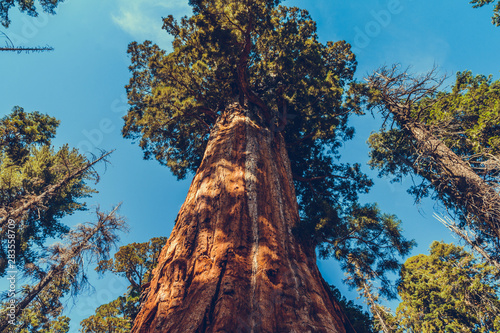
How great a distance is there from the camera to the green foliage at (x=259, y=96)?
6.99 m

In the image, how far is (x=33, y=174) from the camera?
11.1 m

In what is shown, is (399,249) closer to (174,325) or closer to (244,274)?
(244,274)

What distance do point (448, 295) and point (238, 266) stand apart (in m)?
18.2

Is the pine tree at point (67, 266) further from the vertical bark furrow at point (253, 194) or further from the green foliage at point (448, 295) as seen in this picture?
the green foliage at point (448, 295)

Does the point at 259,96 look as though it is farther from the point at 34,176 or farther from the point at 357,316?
the point at 34,176

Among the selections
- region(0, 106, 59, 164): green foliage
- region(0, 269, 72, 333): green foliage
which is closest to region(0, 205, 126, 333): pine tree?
region(0, 269, 72, 333): green foliage

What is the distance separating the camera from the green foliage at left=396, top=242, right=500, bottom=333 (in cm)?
1247

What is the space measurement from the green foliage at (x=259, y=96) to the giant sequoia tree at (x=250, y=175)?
0.14 ft

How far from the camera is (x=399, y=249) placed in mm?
6559

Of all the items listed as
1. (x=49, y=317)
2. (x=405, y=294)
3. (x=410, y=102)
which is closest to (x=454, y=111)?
(x=410, y=102)

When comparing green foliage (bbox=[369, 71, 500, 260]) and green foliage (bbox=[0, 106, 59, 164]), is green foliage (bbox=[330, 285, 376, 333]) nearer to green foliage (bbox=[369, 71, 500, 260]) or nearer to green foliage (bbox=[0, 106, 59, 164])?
green foliage (bbox=[369, 71, 500, 260])

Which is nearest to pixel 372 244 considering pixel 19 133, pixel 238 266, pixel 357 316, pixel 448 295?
pixel 357 316

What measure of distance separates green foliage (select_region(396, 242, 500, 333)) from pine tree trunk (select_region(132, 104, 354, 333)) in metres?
10.8

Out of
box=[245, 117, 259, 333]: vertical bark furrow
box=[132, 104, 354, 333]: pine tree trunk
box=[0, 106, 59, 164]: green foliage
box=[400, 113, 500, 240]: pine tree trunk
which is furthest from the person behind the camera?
box=[0, 106, 59, 164]: green foliage
